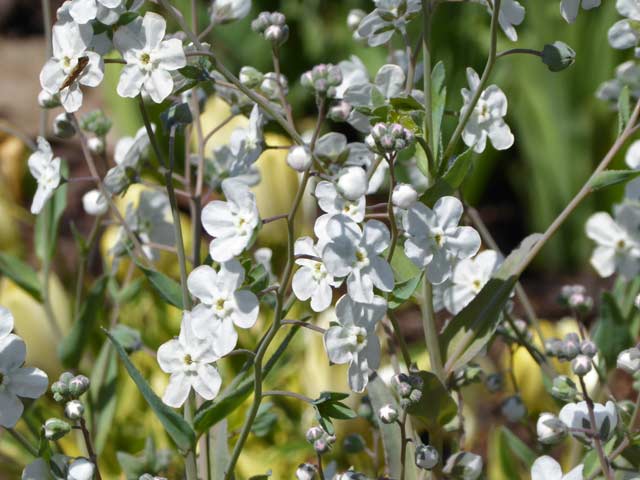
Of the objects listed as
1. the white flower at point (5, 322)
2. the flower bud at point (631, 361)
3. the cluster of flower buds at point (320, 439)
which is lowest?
the cluster of flower buds at point (320, 439)

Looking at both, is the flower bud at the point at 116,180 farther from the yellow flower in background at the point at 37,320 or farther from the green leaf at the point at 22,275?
the yellow flower in background at the point at 37,320

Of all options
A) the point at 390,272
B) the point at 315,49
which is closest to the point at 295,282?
the point at 390,272

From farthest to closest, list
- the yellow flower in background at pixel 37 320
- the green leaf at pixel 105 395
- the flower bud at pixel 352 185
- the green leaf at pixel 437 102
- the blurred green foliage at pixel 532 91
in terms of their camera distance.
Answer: the blurred green foliage at pixel 532 91 → the yellow flower in background at pixel 37 320 → the green leaf at pixel 105 395 → the green leaf at pixel 437 102 → the flower bud at pixel 352 185

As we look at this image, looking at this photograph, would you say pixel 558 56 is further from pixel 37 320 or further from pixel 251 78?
pixel 37 320

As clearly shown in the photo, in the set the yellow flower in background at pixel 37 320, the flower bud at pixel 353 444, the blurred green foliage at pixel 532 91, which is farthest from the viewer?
the blurred green foliage at pixel 532 91

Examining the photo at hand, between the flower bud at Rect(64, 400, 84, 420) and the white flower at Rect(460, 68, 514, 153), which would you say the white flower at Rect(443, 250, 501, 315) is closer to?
the white flower at Rect(460, 68, 514, 153)

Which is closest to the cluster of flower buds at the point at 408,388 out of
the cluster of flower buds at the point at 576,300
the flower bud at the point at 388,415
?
the flower bud at the point at 388,415

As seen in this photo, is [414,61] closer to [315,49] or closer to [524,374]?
[524,374]
